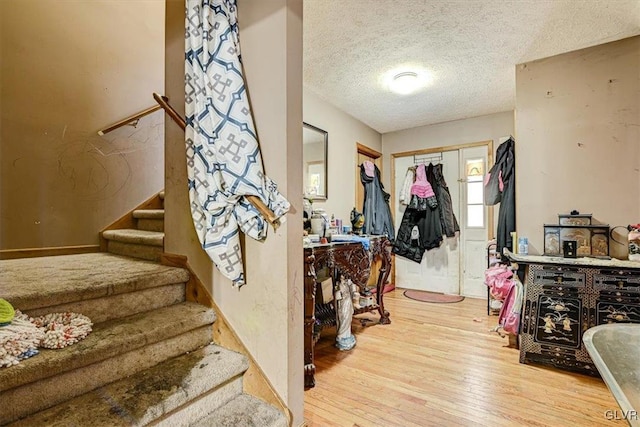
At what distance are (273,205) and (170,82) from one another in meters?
1.12

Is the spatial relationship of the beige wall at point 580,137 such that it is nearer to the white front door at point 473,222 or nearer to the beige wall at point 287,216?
the white front door at point 473,222

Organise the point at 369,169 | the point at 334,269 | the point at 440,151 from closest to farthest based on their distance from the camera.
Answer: the point at 334,269
the point at 369,169
the point at 440,151

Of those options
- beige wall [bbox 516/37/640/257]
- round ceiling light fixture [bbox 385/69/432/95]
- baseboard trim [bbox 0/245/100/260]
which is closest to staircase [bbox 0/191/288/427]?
baseboard trim [bbox 0/245/100/260]

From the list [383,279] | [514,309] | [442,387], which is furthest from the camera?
[383,279]

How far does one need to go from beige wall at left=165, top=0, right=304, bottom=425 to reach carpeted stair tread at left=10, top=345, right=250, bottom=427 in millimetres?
151

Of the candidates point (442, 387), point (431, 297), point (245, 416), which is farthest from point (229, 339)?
point (431, 297)

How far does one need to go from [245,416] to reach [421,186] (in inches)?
141

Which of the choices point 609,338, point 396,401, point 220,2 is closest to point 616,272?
point 609,338

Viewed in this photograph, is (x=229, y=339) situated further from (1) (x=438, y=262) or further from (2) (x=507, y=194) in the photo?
(1) (x=438, y=262)

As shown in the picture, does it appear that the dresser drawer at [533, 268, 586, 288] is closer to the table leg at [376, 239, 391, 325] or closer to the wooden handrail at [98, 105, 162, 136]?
the table leg at [376, 239, 391, 325]

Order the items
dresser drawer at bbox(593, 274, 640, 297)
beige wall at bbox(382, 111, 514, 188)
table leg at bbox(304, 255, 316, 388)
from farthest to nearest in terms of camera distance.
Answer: beige wall at bbox(382, 111, 514, 188)
dresser drawer at bbox(593, 274, 640, 297)
table leg at bbox(304, 255, 316, 388)

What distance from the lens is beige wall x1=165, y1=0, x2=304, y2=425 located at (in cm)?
133

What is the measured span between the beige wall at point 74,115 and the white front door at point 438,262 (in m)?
3.23

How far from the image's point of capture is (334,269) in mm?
2373
